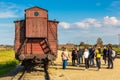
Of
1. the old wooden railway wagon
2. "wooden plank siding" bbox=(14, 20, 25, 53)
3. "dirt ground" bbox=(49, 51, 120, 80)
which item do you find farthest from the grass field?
"dirt ground" bbox=(49, 51, 120, 80)

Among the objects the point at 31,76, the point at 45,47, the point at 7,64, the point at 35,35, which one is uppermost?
the point at 35,35

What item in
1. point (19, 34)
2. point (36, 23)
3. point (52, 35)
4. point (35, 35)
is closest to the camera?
point (35, 35)

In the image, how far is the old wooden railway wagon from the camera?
25.5 m

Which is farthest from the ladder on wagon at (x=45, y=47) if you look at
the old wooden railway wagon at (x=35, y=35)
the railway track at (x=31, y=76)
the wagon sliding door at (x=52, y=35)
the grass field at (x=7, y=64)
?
the grass field at (x=7, y=64)

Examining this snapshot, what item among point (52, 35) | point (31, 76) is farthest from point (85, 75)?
point (52, 35)

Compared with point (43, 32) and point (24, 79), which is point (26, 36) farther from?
point (24, 79)

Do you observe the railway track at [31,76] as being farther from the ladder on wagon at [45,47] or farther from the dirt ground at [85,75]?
the ladder on wagon at [45,47]

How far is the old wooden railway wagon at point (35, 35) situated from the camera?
25484 millimetres

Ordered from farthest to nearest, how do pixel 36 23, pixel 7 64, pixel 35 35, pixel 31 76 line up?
pixel 7 64 → pixel 36 23 → pixel 35 35 → pixel 31 76

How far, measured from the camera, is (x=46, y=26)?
85.0ft

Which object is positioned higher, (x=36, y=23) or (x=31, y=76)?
(x=36, y=23)

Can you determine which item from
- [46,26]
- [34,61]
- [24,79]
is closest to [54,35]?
[46,26]

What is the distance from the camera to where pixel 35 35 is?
84.1 feet

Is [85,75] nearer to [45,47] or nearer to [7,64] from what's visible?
[45,47]
